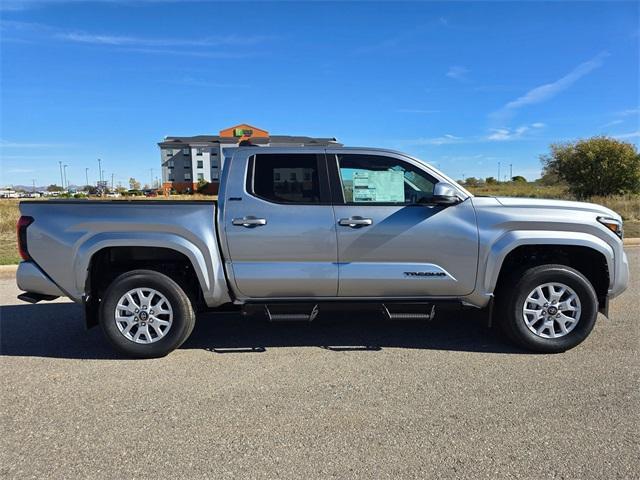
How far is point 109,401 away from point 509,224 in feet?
12.4

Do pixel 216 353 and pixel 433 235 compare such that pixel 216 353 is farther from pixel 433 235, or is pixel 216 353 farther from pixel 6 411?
pixel 433 235

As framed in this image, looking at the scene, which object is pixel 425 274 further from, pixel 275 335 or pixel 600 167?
pixel 600 167

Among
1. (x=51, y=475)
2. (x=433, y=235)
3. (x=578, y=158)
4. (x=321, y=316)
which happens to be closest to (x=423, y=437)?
(x=433, y=235)

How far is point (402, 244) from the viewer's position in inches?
170

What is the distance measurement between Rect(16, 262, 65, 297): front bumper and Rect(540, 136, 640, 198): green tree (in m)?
26.8

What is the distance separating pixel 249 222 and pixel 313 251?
0.66 meters

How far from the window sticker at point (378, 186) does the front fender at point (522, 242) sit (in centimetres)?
101

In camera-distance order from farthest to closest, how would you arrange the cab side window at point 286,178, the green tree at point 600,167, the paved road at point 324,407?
the green tree at point 600,167 < the cab side window at point 286,178 < the paved road at point 324,407

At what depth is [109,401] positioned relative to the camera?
3.51m

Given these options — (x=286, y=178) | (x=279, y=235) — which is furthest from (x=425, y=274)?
(x=286, y=178)

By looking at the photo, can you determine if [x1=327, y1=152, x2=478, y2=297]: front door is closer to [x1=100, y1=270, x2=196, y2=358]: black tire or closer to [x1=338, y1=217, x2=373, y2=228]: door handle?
[x1=338, y1=217, x2=373, y2=228]: door handle

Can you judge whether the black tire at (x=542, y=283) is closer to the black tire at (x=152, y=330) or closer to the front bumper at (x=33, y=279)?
the black tire at (x=152, y=330)

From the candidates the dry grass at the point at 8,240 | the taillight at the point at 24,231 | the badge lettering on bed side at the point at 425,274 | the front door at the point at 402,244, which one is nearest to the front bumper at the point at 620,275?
the front door at the point at 402,244

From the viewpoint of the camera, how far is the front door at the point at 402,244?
170 inches
